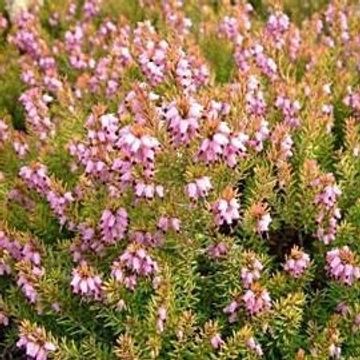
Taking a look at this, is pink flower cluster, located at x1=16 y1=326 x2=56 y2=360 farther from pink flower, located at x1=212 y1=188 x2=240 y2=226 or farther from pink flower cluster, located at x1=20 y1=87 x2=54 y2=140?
pink flower cluster, located at x1=20 y1=87 x2=54 y2=140

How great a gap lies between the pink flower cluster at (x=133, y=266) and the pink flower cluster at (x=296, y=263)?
484 millimetres

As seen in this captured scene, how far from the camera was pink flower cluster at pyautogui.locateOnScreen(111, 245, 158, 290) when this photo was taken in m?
3.05

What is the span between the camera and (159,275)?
3143 mm

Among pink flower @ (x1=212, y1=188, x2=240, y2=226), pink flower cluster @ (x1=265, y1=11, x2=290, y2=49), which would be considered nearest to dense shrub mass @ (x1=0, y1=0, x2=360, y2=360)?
pink flower @ (x1=212, y1=188, x2=240, y2=226)

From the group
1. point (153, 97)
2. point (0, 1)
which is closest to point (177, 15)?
point (0, 1)

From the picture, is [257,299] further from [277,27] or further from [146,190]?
[277,27]

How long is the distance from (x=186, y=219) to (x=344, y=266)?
569mm

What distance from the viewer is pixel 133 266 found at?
3.07 m

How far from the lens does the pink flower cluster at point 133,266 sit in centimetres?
305

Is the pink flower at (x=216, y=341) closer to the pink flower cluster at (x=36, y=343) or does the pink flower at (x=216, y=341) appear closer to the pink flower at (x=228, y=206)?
the pink flower at (x=228, y=206)

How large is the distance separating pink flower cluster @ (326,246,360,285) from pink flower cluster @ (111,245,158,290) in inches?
24.2

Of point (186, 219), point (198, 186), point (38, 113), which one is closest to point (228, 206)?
point (198, 186)

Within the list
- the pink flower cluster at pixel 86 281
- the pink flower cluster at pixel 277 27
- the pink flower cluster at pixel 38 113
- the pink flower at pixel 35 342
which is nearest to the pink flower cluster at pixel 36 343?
the pink flower at pixel 35 342

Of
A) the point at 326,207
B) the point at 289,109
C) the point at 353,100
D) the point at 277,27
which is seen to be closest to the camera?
the point at 326,207
